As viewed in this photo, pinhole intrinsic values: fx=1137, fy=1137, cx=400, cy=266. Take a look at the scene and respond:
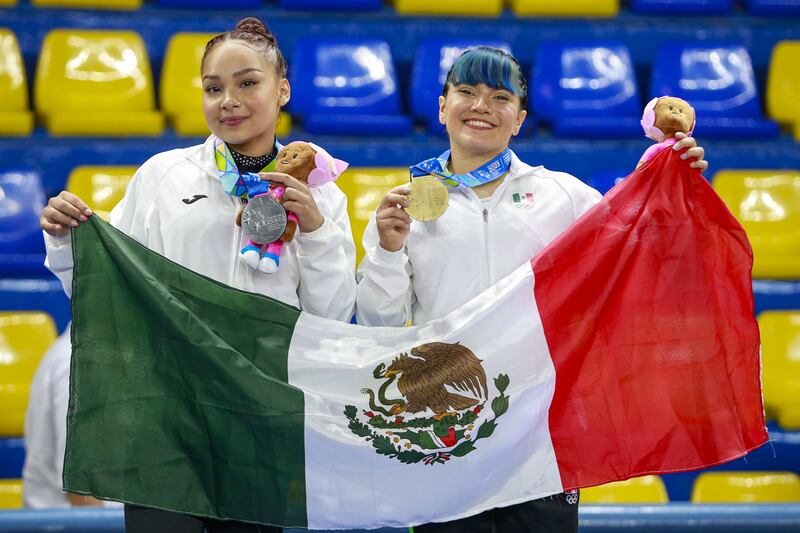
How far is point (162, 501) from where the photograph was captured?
2742mm

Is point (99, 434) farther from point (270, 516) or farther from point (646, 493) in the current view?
point (646, 493)

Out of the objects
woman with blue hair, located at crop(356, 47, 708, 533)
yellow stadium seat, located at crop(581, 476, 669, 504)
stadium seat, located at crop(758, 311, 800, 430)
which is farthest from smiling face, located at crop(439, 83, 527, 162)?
stadium seat, located at crop(758, 311, 800, 430)

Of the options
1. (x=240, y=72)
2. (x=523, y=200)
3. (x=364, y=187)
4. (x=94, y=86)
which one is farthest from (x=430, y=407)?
(x=94, y=86)

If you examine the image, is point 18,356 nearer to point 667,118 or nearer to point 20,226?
point 20,226

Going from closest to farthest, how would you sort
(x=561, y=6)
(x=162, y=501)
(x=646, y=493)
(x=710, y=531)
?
1. (x=162, y=501)
2. (x=710, y=531)
3. (x=646, y=493)
4. (x=561, y=6)

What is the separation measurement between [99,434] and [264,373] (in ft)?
1.41

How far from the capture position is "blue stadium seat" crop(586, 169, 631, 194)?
5293 millimetres

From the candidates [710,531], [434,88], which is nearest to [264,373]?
[710,531]

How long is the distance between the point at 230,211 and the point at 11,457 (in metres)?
2.42

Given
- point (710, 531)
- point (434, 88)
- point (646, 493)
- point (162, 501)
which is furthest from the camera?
point (434, 88)

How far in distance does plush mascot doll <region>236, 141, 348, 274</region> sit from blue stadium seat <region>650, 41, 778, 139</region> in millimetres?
3562

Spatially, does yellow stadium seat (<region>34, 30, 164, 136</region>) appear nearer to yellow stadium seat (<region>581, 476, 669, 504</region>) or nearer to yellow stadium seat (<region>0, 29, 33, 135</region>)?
yellow stadium seat (<region>0, 29, 33, 135</region>)

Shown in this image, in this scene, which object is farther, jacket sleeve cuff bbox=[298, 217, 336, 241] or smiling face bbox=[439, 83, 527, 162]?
smiling face bbox=[439, 83, 527, 162]

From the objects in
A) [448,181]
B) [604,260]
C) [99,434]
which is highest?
[448,181]
